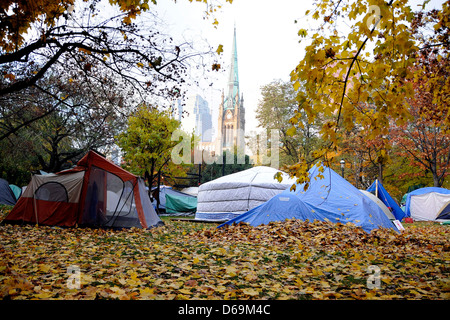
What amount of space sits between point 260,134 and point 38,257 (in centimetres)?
2361

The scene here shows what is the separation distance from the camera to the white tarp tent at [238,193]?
13445 mm

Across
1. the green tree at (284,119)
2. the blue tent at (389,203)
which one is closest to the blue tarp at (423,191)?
the blue tent at (389,203)

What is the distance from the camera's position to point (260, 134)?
88.5ft

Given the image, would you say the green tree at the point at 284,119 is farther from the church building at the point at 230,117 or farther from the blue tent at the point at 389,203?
the church building at the point at 230,117

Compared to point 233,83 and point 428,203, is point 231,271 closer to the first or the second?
point 428,203

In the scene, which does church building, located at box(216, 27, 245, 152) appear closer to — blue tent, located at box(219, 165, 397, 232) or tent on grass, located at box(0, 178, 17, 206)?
tent on grass, located at box(0, 178, 17, 206)

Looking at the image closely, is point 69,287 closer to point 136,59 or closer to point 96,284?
point 96,284

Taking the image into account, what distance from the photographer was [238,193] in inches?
538

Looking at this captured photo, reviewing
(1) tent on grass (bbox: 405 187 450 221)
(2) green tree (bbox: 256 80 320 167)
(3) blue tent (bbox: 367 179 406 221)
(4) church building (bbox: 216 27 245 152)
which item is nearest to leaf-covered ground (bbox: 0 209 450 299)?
(3) blue tent (bbox: 367 179 406 221)

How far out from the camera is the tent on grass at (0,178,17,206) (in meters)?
19.7

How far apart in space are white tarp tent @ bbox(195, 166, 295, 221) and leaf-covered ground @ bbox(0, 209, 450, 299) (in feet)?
22.6

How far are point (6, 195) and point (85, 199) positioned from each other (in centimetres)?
1518

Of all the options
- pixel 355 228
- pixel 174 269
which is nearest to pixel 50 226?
pixel 174 269

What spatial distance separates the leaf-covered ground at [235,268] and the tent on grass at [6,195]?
16168 mm
